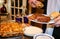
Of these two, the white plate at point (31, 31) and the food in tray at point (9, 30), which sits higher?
the food in tray at point (9, 30)

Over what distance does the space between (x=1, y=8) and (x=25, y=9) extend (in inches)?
16.0

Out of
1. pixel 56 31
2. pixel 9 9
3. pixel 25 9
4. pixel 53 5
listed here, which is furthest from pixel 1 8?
pixel 56 31

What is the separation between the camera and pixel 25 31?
79 centimetres

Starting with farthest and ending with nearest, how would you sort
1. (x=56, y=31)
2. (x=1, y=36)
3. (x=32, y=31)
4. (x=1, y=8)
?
1. (x=1, y=8)
2. (x=56, y=31)
3. (x=32, y=31)
4. (x=1, y=36)

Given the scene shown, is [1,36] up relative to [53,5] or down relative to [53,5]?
down

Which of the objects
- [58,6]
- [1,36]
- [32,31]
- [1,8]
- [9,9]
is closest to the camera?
[1,36]

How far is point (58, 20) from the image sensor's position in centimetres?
78

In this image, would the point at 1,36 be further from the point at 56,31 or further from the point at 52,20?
the point at 56,31

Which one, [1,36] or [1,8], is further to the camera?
[1,8]

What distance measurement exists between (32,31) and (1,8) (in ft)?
5.09

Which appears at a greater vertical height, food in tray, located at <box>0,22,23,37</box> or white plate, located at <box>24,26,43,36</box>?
food in tray, located at <box>0,22,23,37</box>

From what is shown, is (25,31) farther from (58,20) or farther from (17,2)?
(17,2)

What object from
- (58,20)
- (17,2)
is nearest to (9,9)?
(17,2)

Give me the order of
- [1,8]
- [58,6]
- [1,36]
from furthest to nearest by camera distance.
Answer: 1. [1,8]
2. [58,6]
3. [1,36]
